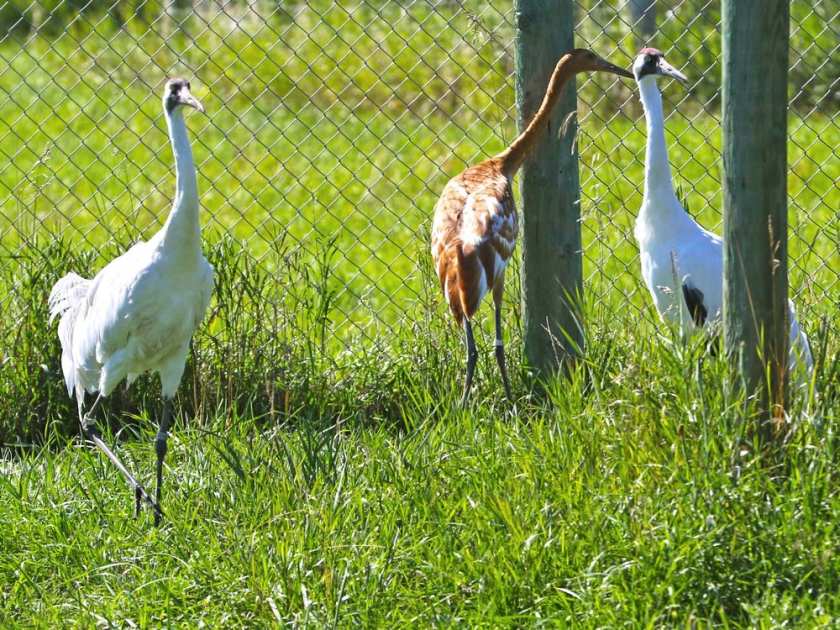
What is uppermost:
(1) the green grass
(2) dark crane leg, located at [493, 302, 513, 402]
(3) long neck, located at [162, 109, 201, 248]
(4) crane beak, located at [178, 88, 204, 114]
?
(4) crane beak, located at [178, 88, 204, 114]

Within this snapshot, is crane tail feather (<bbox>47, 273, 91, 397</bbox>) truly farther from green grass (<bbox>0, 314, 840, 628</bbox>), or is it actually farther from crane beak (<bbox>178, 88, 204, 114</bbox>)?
crane beak (<bbox>178, 88, 204, 114</bbox>)

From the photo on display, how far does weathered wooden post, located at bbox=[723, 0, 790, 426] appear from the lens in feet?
11.7

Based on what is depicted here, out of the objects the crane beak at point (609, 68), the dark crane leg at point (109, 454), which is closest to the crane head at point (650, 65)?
the crane beak at point (609, 68)

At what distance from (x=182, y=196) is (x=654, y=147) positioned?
1.65 meters

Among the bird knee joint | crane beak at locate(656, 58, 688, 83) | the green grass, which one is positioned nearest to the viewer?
the green grass

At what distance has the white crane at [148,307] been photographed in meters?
4.30

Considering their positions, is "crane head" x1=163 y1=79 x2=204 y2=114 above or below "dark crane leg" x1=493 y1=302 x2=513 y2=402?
above

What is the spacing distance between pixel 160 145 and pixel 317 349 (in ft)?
15.2

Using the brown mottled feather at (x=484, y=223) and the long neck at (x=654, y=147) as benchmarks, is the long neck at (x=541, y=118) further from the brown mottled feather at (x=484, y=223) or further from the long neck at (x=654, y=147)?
the long neck at (x=654, y=147)

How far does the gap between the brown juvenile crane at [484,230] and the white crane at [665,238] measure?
282mm

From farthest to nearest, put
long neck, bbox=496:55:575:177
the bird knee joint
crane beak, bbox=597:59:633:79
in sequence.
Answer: crane beak, bbox=597:59:633:79 < long neck, bbox=496:55:575:177 < the bird knee joint

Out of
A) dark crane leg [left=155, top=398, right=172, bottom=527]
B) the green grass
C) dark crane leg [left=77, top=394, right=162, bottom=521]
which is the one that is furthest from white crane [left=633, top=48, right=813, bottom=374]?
dark crane leg [left=77, top=394, right=162, bottom=521]

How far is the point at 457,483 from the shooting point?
392 cm

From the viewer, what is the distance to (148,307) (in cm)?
444
